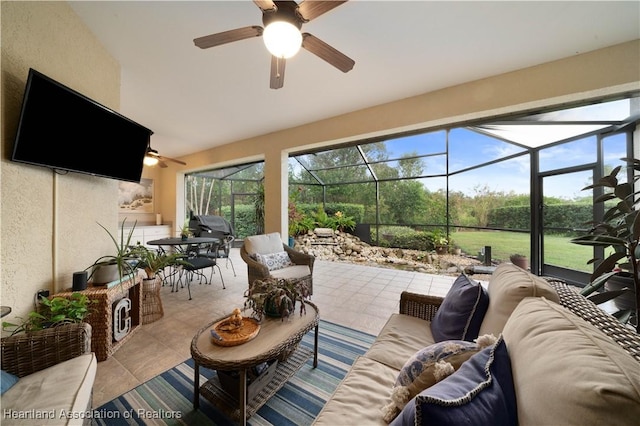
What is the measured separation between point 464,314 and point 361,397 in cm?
72

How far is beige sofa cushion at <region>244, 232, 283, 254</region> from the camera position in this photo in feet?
10.1

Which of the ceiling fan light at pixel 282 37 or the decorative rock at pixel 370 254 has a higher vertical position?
the ceiling fan light at pixel 282 37

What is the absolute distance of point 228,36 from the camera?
1619mm

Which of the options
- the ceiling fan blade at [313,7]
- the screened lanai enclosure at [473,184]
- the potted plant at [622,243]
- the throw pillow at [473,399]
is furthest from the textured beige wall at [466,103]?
the throw pillow at [473,399]

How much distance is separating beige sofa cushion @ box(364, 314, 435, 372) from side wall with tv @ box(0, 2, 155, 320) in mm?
2344

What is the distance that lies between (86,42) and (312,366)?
11.4ft

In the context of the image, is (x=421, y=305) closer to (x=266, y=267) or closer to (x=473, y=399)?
(x=473, y=399)

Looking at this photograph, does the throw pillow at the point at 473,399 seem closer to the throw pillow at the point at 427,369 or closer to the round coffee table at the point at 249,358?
the throw pillow at the point at 427,369

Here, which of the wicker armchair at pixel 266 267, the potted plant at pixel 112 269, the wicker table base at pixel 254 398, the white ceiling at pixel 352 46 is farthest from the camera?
Result: the wicker armchair at pixel 266 267

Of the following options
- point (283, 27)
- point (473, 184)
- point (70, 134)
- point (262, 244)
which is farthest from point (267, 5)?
point (473, 184)

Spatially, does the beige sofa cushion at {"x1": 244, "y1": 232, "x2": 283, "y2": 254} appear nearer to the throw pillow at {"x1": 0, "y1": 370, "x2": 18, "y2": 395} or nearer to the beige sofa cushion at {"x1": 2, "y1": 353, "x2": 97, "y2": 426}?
the beige sofa cushion at {"x1": 2, "y1": 353, "x2": 97, "y2": 426}

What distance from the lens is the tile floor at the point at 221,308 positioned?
175 centimetres

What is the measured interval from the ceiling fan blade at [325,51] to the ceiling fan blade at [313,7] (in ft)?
0.36

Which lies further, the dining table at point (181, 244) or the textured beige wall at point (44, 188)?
the dining table at point (181, 244)
